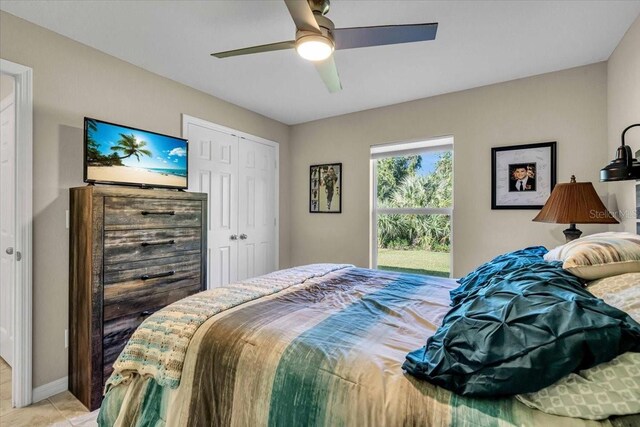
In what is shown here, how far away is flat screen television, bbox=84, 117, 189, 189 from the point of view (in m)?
2.19

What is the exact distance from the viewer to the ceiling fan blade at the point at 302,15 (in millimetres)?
1332

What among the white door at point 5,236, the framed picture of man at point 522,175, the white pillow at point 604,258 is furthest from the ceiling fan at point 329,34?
the white door at point 5,236

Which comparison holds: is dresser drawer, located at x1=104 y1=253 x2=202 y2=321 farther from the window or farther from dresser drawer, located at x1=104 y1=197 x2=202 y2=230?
the window

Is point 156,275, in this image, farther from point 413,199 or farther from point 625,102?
point 625,102

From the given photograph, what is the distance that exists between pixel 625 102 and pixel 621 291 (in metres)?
1.91

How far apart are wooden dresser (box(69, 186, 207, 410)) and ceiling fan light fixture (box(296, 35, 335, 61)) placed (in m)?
1.51

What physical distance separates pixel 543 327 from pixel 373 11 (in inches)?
75.6

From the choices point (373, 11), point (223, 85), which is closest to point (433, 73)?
point (373, 11)

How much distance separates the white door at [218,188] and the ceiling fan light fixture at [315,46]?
6.08 ft

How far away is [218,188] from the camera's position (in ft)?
11.0

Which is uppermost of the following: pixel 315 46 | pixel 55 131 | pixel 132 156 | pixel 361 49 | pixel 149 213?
pixel 361 49

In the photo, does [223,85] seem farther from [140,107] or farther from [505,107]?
[505,107]

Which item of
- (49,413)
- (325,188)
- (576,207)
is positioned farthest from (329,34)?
(49,413)

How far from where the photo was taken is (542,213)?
2.26 m
